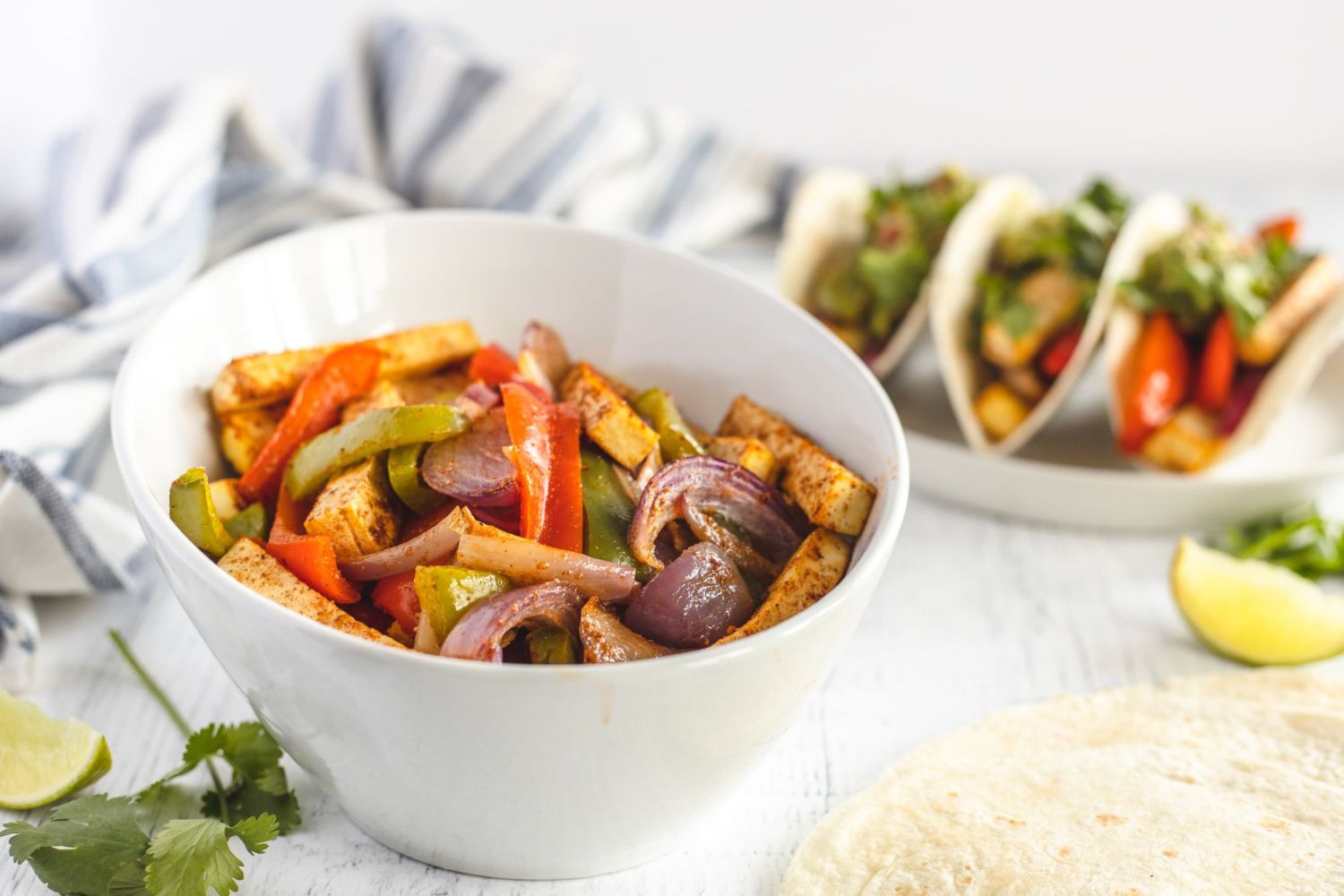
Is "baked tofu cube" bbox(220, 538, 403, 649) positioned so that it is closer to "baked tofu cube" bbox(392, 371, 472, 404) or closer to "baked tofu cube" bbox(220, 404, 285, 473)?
"baked tofu cube" bbox(220, 404, 285, 473)

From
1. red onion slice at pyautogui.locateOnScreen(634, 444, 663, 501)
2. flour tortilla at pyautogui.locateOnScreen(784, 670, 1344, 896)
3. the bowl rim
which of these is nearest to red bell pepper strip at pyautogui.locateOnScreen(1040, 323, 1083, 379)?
flour tortilla at pyautogui.locateOnScreen(784, 670, 1344, 896)

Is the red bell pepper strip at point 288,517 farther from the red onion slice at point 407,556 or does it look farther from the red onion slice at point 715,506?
the red onion slice at point 715,506

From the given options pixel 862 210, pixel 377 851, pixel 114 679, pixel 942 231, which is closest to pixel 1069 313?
pixel 942 231

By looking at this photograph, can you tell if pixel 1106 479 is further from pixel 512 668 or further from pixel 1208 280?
pixel 512 668

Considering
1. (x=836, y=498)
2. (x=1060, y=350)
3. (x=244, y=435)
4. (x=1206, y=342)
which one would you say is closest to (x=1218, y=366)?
(x=1206, y=342)

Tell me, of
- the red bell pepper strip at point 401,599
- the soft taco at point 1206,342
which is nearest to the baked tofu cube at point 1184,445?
the soft taco at point 1206,342

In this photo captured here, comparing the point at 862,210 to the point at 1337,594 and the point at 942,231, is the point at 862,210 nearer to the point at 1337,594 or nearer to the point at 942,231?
the point at 942,231
